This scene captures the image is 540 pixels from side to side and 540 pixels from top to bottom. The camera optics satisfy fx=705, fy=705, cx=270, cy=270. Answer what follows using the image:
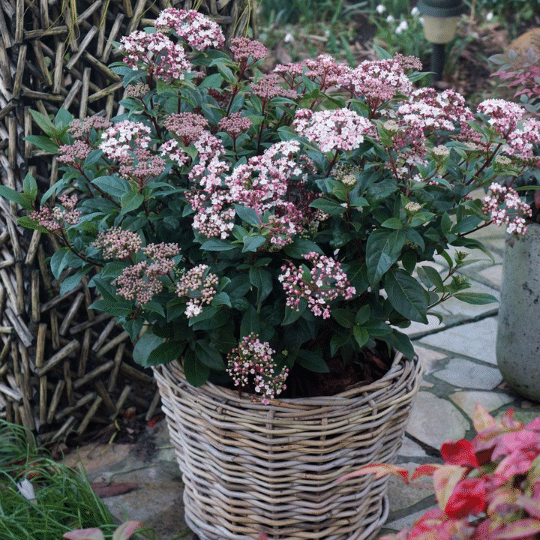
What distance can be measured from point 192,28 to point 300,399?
896mm

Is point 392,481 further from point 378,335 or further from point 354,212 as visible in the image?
point 354,212

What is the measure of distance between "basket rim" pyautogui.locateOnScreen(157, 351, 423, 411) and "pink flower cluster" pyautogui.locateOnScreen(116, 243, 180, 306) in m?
0.32

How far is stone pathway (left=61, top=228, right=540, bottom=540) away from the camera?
2.13 meters

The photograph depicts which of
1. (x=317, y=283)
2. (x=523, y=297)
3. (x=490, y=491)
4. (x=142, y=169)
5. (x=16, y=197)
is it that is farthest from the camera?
(x=523, y=297)

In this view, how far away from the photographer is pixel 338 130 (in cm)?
144

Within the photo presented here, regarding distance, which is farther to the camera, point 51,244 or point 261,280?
point 51,244

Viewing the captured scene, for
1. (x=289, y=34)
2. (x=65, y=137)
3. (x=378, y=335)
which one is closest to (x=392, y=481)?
(x=378, y=335)

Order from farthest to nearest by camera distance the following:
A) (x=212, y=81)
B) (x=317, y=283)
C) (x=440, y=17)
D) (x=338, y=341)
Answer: (x=440, y=17) → (x=212, y=81) → (x=338, y=341) → (x=317, y=283)

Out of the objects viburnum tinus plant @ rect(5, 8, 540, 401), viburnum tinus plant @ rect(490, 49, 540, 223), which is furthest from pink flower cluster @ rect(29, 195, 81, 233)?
viburnum tinus plant @ rect(490, 49, 540, 223)

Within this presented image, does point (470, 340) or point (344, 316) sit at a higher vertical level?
point (344, 316)

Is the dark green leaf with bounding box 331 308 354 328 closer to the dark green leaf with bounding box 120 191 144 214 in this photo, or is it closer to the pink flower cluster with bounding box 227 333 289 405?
the pink flower cluster with bounding box 227 333 289 405

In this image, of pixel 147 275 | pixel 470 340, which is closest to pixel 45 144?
pixel 147 275

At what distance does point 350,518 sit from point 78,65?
58.8 inches

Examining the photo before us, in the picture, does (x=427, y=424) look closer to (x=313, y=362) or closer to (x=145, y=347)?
(x=313, y=362)
